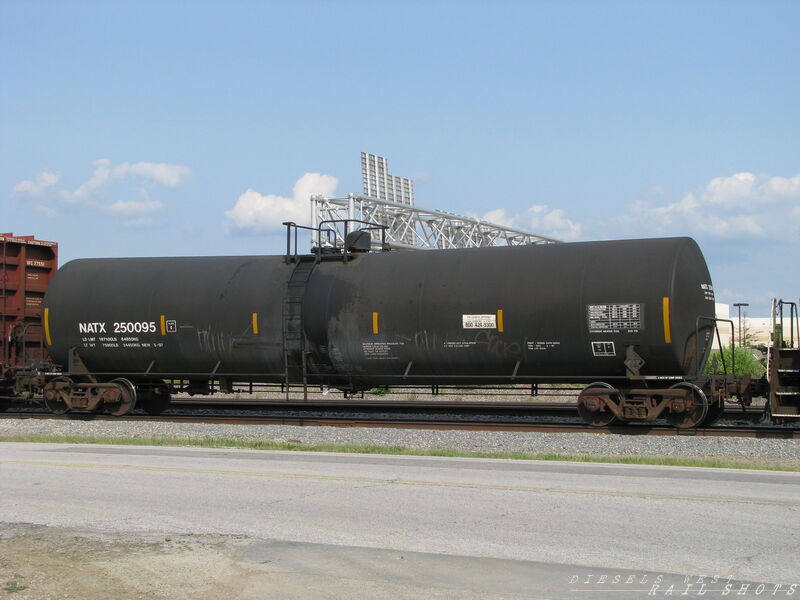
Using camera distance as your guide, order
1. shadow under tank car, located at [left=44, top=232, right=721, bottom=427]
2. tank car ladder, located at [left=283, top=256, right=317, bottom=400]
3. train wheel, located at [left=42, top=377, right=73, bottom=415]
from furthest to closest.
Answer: train wheel, located at [left=42, top=377, right=73, bottom=415]
tank car ladder, located at [left=283, top=256, right=317, bottom=400]
shadow under tank car, located at [left=44, top=232, right=721, bottom=427]

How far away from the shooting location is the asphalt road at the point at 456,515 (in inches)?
263

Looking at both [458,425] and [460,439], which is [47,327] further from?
[460,439]

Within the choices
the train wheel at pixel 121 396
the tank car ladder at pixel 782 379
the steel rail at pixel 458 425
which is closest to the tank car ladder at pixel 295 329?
the steel rail at pixel 458 425

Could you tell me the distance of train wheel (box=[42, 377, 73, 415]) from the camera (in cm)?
2075

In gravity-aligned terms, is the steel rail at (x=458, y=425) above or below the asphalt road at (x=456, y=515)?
above

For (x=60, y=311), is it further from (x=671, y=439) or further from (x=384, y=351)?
(x=671, y=439)

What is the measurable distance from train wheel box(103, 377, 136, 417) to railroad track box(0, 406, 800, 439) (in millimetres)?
223

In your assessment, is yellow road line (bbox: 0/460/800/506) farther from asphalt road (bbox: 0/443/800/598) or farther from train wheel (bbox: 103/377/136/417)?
train wheel (bbox: 103/377/136/417)

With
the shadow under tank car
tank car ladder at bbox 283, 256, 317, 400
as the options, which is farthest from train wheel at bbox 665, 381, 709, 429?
tank car ladder at bbox 283, 256, 317, 400

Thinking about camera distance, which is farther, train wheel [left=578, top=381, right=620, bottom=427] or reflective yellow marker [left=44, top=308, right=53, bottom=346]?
reflective yellow marker [left=44, top=308, right=53, bottom=346]

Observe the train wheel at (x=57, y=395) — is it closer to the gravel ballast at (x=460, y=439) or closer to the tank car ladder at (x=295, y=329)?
the gravel ballast at (x=460, y=439)

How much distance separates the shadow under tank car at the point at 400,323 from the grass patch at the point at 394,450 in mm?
3153

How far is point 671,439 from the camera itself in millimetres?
15133

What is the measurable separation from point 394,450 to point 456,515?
18.2 feet
